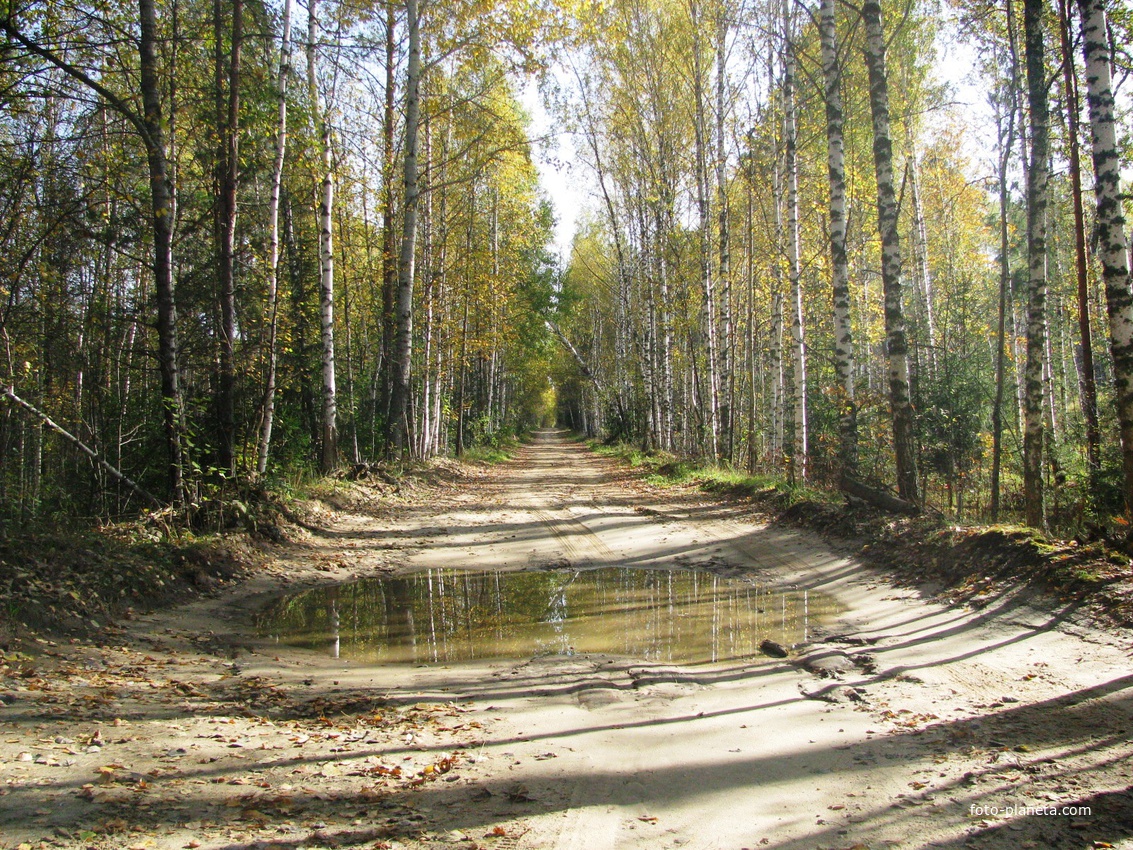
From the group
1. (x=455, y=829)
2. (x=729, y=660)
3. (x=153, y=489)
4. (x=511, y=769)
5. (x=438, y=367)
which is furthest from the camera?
(x=438, y=367)

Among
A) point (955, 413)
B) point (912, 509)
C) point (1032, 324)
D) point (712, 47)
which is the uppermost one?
point (712, 47)

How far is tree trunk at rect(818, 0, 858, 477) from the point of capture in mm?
10945

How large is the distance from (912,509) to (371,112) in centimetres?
1559

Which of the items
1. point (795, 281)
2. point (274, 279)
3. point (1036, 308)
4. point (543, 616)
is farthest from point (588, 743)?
point (795, 281)

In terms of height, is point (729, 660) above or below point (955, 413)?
below

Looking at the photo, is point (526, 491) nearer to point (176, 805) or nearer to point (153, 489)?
point (153, 489)

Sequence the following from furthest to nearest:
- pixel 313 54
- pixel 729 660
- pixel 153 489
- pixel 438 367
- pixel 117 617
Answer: pixel 438 367, pixel 313 54, pixel 153 489, pixel 117 617, pixel 729 660

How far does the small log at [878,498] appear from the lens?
954 cm

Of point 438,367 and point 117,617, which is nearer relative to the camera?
point 117,617

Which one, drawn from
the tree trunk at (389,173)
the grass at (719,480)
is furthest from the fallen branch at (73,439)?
the grass at (719,480)

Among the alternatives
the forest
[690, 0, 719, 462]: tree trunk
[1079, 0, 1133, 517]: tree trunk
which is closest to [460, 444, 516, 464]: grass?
the forest

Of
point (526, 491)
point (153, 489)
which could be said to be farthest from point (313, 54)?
point (526, 491)

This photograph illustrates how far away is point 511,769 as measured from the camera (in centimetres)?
376

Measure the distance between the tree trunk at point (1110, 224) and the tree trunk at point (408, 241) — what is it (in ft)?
40.2
